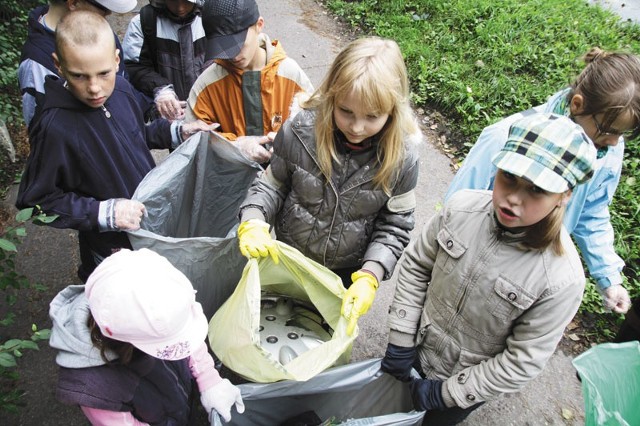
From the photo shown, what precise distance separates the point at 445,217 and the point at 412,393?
649 millimetres

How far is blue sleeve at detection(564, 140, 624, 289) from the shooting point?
5.79ft

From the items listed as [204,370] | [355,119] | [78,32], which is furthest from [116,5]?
[204,370]

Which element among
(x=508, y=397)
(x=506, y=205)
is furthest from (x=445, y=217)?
(x=508, y=397)

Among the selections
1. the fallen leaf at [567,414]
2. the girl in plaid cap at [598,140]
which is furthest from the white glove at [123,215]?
the fallen leaf at [567,414]

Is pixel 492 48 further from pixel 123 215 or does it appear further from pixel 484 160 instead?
pixel 123 215

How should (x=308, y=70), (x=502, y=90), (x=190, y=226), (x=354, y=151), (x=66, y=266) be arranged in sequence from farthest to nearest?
(x=308, y=70) < (x=502, y=90) < (x=66, y=266) < (x=190, y=226) < (x=354, y=151)

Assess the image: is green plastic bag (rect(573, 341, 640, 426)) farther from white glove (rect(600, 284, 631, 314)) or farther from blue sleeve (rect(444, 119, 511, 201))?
blue sleeve (rect(444, 119, 511, 201))

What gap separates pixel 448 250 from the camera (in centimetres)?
147

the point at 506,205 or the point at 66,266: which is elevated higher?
the point at 506,205

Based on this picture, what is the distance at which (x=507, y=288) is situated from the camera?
137cm

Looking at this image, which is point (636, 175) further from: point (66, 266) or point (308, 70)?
point (66, 266)

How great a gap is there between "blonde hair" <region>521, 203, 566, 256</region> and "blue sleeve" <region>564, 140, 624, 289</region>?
571 mm

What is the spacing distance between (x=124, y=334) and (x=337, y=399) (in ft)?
2.96

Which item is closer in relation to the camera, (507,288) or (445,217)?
(507,288)
